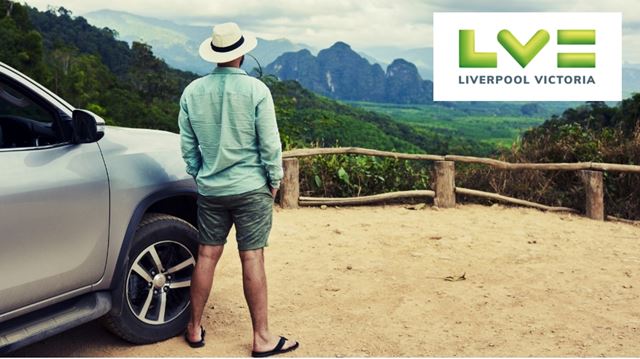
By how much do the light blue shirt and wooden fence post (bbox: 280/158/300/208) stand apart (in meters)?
5.50

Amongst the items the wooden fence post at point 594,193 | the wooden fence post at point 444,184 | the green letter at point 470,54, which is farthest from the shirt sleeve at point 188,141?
the green letter at point 470,54

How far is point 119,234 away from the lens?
13.1 ft

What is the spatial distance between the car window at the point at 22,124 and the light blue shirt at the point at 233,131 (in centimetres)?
74

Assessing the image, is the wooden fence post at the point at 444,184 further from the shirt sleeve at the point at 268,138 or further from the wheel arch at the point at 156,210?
the shirt sleeve at the point at 268,138

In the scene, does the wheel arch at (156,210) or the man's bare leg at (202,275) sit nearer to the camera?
the wheel arch at (156,210)

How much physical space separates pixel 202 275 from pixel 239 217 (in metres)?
0.42

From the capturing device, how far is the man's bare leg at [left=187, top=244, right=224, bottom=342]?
421 cm

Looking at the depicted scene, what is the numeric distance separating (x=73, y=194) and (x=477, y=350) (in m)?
2.49

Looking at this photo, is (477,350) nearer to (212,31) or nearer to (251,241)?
(251,241)

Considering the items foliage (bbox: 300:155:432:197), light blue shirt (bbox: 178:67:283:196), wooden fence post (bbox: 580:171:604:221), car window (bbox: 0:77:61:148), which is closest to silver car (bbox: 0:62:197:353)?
car window (bbox: 0:77:61:148)

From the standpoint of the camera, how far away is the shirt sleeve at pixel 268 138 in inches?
156

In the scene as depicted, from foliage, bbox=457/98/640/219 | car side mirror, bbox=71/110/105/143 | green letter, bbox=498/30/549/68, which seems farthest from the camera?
green letter, bbox=498/30/549/68

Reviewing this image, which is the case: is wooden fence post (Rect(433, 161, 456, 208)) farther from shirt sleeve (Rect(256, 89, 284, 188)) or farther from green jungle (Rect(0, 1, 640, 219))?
shirt sleeve (Rect(256, 89, 284, 188))

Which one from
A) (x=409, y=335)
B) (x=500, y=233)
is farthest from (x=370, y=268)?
(x=500, y=233)
